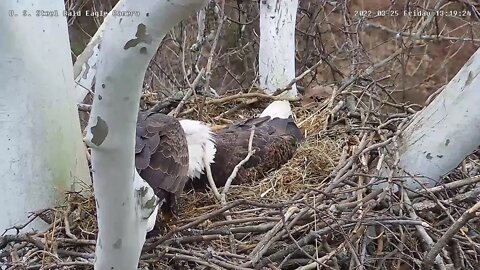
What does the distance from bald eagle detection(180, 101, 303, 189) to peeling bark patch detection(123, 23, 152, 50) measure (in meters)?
1.51

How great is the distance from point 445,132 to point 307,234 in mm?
512

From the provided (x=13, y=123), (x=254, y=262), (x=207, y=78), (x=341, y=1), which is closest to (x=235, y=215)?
(x=254, y=262)

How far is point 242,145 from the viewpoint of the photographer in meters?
2.89

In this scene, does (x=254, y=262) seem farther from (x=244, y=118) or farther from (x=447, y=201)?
(x=244, y=118)

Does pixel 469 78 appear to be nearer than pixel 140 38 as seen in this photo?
No

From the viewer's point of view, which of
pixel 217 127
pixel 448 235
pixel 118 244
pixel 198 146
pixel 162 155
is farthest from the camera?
pixel 217 127

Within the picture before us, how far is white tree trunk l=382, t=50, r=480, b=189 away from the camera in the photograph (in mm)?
1960

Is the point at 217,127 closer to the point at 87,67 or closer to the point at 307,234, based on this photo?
the point at 87,67

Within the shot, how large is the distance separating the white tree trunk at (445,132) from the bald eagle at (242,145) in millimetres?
794

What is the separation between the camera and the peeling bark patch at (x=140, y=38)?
3.43 ft

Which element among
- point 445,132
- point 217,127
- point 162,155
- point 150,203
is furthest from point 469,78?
point 217,127

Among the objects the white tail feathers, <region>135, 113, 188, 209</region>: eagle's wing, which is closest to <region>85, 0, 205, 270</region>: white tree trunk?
<region>135, 113, 188, 209</region>: eagle's wing

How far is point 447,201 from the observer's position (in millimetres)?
2070

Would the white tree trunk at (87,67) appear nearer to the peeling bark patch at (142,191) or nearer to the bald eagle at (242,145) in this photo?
the bald eagle at (242,145)
